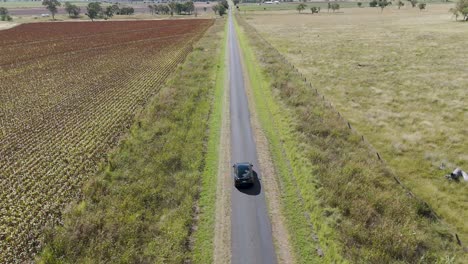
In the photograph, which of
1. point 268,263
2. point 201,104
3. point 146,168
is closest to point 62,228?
point 146,168

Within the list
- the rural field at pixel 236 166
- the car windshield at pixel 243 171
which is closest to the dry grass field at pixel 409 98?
the rural field at pixel 236 166

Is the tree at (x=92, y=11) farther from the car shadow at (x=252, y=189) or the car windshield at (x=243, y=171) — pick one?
the car shadow at (x=252, y=189)

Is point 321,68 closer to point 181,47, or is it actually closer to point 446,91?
point 446,91

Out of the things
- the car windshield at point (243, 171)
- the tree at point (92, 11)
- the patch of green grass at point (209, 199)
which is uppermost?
the tree at point (92, 11)

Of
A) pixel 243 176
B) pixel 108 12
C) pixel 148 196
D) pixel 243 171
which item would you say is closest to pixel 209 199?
pixel 243 176

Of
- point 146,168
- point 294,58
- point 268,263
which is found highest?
point 294,58
